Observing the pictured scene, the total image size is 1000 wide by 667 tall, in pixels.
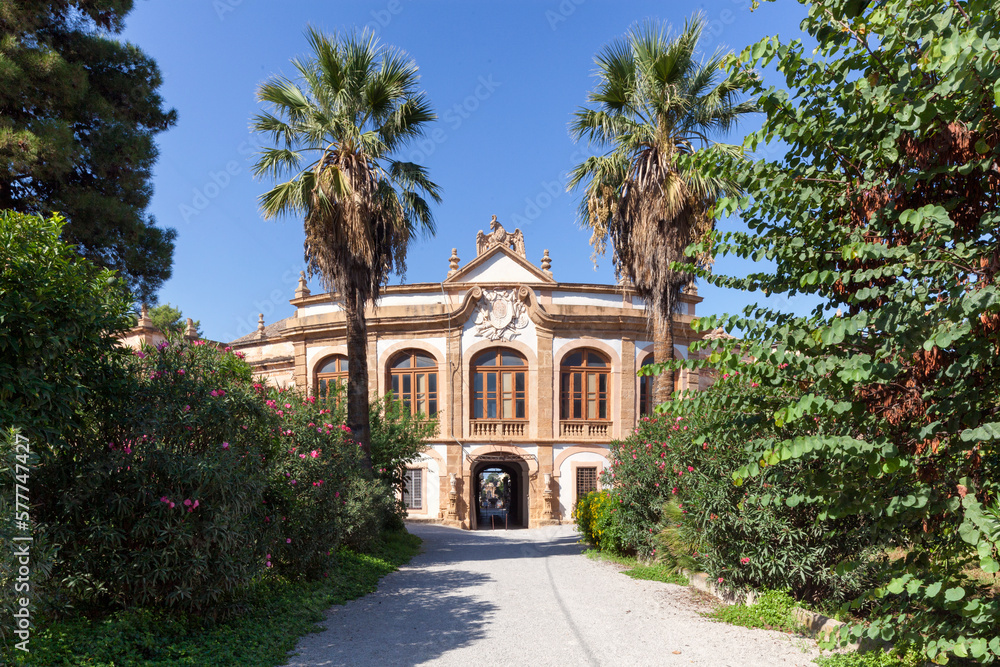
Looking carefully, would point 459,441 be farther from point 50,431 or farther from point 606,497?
point 50,431

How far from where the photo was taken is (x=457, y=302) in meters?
23.6

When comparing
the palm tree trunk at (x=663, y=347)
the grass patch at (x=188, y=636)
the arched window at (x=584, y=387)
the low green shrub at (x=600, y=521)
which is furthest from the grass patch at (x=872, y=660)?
the arched window at (x=584, y=387)

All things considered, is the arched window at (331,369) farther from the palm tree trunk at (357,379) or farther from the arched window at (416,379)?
the palm tree trunk at (357,379)

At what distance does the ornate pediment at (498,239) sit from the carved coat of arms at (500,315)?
2286 mm

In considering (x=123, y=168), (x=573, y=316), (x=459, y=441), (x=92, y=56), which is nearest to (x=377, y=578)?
(x=123, y=168)

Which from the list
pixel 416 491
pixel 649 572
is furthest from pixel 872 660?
pixel 416 491

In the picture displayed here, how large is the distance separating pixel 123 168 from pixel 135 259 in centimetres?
163

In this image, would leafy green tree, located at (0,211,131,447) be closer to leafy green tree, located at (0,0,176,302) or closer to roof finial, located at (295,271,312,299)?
leafy green tree, located at (0,0,176,302)

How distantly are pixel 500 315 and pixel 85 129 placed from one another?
14.6 metres

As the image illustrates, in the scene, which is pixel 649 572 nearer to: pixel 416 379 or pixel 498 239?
pixel 416 379

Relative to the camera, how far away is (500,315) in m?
23.3

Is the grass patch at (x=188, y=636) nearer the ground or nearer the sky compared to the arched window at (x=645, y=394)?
nearer the ground

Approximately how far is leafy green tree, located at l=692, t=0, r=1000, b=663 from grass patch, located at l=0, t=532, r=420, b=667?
5183mm

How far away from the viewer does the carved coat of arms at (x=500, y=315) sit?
23219 mm
